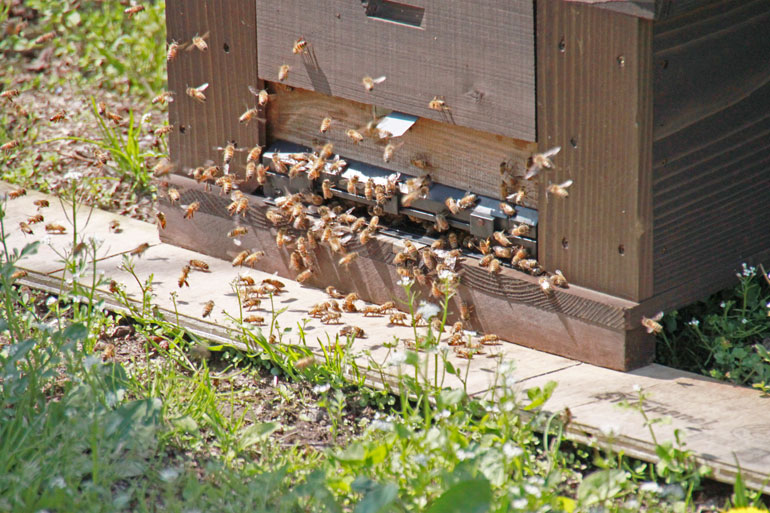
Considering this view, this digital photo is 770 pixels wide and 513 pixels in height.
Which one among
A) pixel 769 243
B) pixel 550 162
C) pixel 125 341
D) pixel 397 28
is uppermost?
pixel 397 28

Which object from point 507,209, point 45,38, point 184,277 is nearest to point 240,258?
point 184,277

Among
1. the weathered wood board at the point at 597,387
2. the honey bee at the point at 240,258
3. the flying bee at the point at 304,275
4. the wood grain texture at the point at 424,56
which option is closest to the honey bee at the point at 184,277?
the weathered wood board at the point at 597,387

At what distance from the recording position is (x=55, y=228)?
452cm

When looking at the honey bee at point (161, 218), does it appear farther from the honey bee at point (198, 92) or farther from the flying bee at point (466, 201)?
the flying bee at point (466, 201)

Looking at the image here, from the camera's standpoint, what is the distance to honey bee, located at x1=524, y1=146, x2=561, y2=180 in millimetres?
3268

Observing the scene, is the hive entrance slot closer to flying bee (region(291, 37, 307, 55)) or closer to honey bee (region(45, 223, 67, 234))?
flying bee (region(291, 37, 307, 55))

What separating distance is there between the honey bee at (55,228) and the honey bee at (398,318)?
165cm

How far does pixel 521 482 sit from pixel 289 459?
0.67m

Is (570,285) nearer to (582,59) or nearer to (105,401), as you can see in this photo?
(582,59)

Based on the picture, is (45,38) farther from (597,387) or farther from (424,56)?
(597,387)

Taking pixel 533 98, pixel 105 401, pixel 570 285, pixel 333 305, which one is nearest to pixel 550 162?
pixel 533 98

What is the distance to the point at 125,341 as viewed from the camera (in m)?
3.86

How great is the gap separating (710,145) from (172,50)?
83.7 inches

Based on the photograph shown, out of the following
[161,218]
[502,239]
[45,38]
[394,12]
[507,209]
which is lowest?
[161,218]
